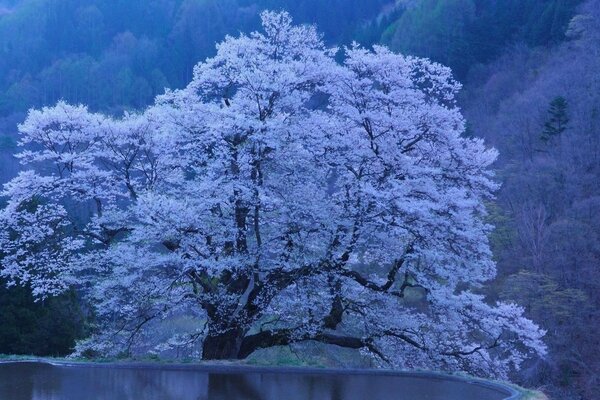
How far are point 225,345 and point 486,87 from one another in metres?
53.1

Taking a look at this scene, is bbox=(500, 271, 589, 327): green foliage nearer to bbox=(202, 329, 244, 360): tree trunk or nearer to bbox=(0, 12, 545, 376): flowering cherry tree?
bbox=(0, 12, 545, 376): flowering cherry tree

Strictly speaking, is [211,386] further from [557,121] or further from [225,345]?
[557,121]

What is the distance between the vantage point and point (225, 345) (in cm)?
1365

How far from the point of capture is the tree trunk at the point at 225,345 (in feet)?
44.6

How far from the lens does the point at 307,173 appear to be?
41.8 feet

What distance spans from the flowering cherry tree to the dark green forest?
28.7 ft

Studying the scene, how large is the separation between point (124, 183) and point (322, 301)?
495cm

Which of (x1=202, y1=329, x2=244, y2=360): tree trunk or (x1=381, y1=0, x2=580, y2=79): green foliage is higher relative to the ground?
(x1=381, y1=0, x2=580, y2=79): green foliage

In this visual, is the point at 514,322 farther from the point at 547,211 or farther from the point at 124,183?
the point at 547,211

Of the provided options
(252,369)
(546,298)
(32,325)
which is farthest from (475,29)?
(252,369)

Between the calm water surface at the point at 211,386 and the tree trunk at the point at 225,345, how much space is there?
242cm

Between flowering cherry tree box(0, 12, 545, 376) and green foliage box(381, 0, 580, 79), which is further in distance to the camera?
green foliage box(381, 0, 580, 79)

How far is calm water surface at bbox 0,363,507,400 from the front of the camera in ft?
27.7

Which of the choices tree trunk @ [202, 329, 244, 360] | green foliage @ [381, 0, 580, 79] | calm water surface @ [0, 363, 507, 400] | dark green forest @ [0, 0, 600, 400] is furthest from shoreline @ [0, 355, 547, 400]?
green foliage @ [381, 0, 580, 79]
